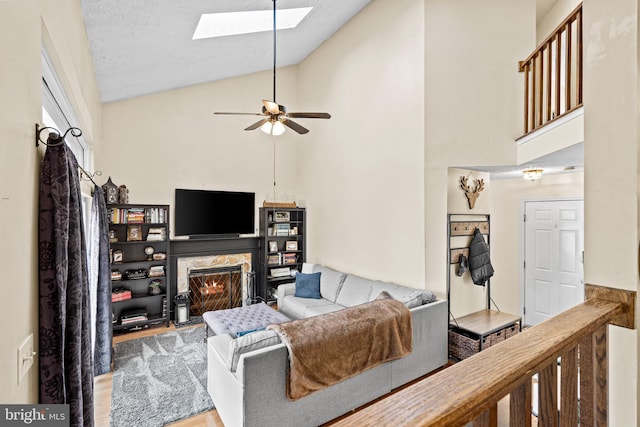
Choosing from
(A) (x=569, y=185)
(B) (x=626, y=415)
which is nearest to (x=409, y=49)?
(A) (x=569, y=185)

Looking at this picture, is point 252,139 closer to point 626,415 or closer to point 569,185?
point 569,185

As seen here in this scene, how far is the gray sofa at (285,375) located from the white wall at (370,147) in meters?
0.49

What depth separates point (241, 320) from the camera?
353 cm

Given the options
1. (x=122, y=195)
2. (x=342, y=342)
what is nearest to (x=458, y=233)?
(x=342, y=342)

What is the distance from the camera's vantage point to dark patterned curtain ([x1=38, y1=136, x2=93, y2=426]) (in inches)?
44.3

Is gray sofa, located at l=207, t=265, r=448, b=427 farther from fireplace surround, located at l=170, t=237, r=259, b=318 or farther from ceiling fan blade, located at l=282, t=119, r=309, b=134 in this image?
fireplace surround, located at l=170, t=237, r=259, b=318

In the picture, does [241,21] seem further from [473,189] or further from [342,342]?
[342,342]

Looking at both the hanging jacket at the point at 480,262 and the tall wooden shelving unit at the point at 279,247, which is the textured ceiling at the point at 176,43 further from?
the hanging jacket at the point at 480,262

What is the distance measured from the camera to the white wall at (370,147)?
3.67 m

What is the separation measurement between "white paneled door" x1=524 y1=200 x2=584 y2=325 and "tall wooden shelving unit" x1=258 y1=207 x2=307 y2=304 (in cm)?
368

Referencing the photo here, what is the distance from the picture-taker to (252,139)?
5.54 meters

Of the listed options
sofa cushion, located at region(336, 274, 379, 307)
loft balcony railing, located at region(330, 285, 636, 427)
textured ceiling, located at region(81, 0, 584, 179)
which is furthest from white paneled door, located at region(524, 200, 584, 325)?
loft balcony railing, located at region(330, 285, 636, 427)

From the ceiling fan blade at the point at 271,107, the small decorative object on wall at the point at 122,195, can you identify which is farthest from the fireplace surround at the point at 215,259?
the ceiling fan blade at the point at 271,107

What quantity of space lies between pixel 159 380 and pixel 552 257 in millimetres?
A: 5235
